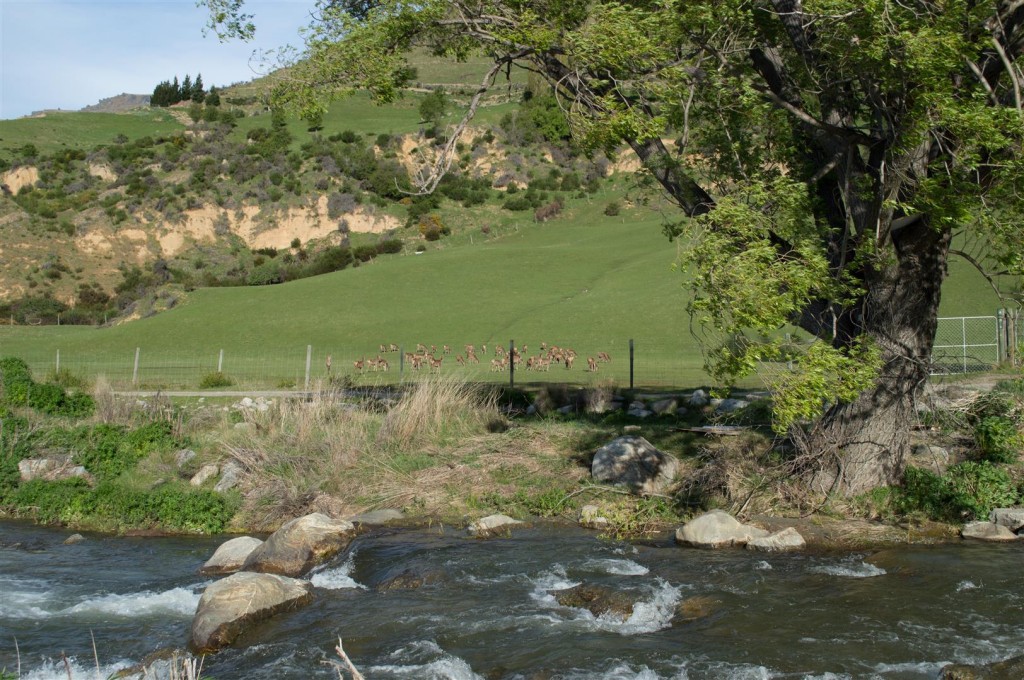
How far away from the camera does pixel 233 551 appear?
41.6 ft

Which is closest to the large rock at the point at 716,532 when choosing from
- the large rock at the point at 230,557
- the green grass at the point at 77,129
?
the large rock at the point at 230,557

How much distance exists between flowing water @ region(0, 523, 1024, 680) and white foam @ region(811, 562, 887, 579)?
0.02m

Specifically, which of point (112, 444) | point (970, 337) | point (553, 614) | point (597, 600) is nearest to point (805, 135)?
point (597, 600)

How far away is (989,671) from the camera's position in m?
7.84

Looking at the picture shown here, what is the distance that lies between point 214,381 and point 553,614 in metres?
18.5

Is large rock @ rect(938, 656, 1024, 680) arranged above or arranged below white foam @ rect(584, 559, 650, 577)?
above

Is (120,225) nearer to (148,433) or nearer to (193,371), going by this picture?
(193,371)

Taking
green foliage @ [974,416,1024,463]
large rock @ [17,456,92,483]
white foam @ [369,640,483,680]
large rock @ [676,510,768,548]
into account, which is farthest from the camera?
large rock @ [17,456,92,483]

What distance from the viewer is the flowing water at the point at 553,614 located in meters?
8.62

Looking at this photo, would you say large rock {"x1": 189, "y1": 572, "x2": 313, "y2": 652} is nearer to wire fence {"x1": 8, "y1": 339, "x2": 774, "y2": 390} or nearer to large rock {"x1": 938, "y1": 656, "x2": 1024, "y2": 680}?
large rock {"x1": 938, "y1": 656, "x2": 1024, "y2": 680}

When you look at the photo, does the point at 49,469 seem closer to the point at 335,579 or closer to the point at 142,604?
the point at 142,604

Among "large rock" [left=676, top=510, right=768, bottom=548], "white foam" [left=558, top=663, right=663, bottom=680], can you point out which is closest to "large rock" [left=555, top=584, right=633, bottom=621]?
"white foam" [left=558, top=663, right=663, bottom=680]

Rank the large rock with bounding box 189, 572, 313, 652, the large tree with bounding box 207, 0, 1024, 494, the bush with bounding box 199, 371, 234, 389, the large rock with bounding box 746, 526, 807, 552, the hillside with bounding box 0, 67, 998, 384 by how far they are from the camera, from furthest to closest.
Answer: the hillside with bounding box 0, 67, 998, 384, the bush with bounding box 199, 371, 234, 389, the large rock with bounding box 746, 526, 807, 552, the large tree with bounding box 207, 0, 1024, 494, the large rock with bounding box 189, 572, 313, 652

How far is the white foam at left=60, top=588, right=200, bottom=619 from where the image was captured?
1056cm
